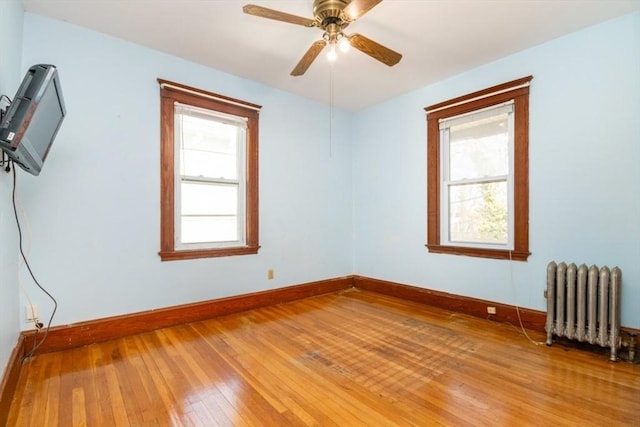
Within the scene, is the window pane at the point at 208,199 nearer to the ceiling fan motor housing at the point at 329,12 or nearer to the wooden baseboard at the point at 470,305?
the ceiling fan motor housing at the point at 329,12

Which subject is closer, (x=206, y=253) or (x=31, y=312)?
(x=31, y=312)

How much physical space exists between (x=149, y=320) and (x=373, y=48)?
3014 millimetres

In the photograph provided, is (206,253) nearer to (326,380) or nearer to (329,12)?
(326,380)

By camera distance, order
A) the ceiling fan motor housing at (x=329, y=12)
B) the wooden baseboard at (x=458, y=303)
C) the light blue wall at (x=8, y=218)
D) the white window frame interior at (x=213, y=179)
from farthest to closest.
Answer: the white window frame interior at (x=213, y=179) → the wooden baseboard at (x=458, y=303) → the ceiling fan motor housing at (x=329, y=12) → the light blue wall at (x=8, y=218)

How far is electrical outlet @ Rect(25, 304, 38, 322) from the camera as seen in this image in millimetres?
2219

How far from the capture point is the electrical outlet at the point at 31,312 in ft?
7.28

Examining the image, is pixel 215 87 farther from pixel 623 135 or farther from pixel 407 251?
pixel 623 135

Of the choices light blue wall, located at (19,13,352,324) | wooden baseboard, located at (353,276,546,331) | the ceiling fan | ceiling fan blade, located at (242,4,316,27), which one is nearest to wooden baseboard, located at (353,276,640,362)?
wooden baseboard, located at (353,276,546,331)

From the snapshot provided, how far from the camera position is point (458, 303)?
128 inches

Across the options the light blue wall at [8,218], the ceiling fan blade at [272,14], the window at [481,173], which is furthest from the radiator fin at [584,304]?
the light blue wall at [8,218]

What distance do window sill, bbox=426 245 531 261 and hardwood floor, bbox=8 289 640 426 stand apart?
0.69 m

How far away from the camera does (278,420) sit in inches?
61.0

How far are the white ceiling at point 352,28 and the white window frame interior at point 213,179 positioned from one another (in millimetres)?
512

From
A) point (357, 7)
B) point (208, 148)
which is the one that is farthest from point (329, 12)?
point (208, 148)
